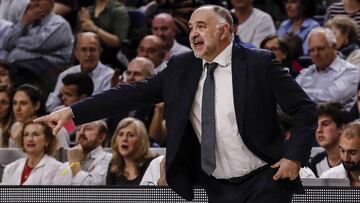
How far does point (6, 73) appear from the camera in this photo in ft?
35.1

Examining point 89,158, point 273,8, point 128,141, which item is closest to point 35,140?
point 89,158

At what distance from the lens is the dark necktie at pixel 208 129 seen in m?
5.25

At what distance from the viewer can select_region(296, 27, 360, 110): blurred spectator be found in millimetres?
9383

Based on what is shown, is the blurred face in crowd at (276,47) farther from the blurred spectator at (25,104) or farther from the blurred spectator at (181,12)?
the blurred spectator at (25,104)

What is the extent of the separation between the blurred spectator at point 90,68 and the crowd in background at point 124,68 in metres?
0.01

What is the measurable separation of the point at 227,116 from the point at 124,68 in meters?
6.07

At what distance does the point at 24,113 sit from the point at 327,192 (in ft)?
13.0

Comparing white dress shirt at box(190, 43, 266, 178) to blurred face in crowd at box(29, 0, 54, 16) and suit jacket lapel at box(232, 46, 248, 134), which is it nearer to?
suit jacket lapel at box(232, 46, 248, 134)

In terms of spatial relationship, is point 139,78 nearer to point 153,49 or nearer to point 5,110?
point 153,49

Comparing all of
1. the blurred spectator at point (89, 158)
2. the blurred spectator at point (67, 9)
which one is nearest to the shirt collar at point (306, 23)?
the blurred spectator at point (67, 9)

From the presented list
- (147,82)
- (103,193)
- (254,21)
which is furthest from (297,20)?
(147,82)

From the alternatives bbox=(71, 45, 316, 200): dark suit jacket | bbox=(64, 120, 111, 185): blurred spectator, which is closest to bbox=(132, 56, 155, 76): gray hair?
bbox=(64, 120, 111, 185): blurred spectator

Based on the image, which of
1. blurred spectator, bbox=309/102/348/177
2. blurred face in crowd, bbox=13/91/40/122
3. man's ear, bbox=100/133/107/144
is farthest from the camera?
blurred face in crowd, bbox=13/91/40/122

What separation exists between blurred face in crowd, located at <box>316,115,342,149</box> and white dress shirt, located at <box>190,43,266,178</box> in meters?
2.90
